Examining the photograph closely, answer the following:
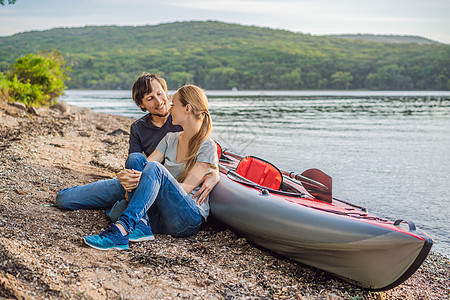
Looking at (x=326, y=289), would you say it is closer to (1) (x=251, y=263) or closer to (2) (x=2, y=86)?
(1) (x=251, y=263)

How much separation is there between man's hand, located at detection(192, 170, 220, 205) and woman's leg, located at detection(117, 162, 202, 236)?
177 mm

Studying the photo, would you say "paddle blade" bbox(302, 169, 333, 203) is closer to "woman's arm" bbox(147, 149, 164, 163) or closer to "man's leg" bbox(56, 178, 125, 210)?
"woman's arm" bbox(147, 149, 164, 163)

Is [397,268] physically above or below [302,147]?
above

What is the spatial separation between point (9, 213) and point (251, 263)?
2165mm

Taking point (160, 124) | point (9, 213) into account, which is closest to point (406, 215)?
point (160, 124)

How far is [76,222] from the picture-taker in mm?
4016

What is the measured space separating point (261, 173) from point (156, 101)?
142 centimetres

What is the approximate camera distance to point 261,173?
15.9 ft

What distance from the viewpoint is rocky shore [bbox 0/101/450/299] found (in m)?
2.75

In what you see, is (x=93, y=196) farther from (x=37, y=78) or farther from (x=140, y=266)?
(x=37, y=78)

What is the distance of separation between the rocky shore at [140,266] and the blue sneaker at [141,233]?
2.2 inches

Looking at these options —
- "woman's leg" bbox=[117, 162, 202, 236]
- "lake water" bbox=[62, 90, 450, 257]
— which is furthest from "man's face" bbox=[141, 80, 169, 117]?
"lake water" bbox=[62, 90, 450, 257]

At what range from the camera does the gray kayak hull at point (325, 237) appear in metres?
3.07

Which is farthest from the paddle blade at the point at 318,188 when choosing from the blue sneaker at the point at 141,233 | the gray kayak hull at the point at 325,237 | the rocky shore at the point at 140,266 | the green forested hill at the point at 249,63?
the green forested hill at the point at 249,63
